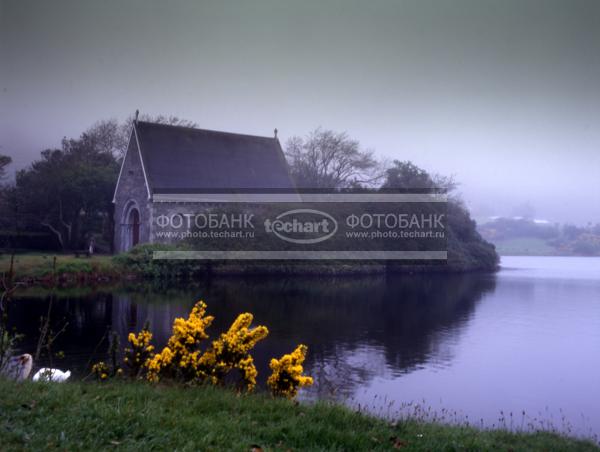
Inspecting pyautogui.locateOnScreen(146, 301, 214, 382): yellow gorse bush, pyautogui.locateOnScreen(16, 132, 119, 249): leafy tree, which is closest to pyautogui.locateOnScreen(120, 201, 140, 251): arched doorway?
pyautogui.locateOnScreen(16, 132, 119, 249): leafy tree

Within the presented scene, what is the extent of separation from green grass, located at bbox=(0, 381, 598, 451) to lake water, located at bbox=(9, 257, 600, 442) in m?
1.67

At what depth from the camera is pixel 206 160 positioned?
1236 inches

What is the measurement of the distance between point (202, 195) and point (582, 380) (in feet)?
72.8

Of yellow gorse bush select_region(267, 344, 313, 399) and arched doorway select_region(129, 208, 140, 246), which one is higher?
arched doorway select_region(129, 208, 140, 246)

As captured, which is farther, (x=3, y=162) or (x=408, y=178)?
(x=408, y=178)

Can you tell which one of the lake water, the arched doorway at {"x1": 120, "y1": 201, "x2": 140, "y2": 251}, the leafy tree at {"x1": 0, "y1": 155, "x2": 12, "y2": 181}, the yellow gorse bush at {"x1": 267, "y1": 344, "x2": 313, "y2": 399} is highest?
the leafy tree at {"x1": 0, "y1": 155, "x2": 12, "y2": 181}

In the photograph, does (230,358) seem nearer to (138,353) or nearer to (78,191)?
(138,353)

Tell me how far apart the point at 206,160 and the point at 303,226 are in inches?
247

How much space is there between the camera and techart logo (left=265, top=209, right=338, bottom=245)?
29969 millimetres

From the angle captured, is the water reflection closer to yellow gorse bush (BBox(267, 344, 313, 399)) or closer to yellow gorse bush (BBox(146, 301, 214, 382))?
yellow gorse bush (BBox(267, 344, 313, 399))

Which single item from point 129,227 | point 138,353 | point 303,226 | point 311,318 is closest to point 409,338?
point 311,318

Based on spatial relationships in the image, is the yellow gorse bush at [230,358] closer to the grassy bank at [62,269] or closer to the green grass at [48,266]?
the grassy bank at [62,269]

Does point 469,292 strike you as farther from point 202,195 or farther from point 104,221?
point 104,221

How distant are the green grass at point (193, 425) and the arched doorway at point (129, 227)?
25.4 metres
